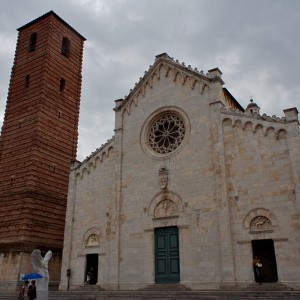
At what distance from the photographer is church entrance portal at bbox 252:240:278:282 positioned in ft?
62.3

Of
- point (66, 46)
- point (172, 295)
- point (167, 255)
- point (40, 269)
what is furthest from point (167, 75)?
point (66, 46)

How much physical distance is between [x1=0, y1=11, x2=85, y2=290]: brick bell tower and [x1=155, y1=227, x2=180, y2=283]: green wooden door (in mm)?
10082

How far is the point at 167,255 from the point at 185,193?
3659 millimetres

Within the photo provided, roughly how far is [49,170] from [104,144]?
20.9 ft

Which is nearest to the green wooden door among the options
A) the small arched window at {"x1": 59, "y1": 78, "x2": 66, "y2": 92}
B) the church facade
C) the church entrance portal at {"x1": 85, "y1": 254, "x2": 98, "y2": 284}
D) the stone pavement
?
the church facade

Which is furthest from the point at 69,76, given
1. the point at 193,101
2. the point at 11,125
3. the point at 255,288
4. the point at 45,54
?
the point at 255,288

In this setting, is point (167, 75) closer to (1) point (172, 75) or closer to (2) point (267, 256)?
(1) point (172, 75)

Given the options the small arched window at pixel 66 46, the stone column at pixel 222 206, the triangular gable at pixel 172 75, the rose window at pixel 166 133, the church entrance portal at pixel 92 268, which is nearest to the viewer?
the stone column at pixel 222 206

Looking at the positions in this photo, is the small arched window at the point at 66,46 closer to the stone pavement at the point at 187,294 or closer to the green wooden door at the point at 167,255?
the green wooden door at the point at 167,255

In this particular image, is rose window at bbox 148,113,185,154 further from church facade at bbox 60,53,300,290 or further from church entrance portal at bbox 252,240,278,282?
church entrance portal at bbox 252,240,278,282

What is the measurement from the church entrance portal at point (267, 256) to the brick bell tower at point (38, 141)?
15759mm

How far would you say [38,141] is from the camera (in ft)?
97.5

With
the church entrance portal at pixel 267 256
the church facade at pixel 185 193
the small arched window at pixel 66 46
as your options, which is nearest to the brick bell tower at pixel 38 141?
the small arched window at pixel 66 46

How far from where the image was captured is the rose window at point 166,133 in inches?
929
